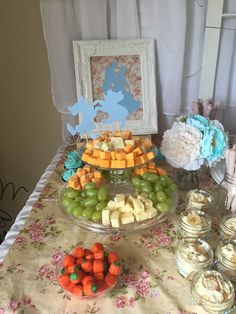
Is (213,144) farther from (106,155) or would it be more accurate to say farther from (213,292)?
(213,292)

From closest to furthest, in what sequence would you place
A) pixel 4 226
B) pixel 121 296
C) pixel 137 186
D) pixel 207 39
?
pixel 121 296 → pixel 137 186 → pixel 207 39 → pixel 4 226

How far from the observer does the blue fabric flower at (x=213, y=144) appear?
89 centimetres

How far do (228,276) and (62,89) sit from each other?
840 mm

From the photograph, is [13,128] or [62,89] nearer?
[62,89]

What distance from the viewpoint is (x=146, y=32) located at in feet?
3.70

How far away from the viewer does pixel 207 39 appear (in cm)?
108

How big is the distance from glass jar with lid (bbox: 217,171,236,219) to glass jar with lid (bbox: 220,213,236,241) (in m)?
0.09

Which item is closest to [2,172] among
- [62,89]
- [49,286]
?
[62,89]

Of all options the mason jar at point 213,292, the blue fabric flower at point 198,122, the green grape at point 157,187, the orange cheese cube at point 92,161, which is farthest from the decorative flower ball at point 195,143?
the mason jar at point 213,292

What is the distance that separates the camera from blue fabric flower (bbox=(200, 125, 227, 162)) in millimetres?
885

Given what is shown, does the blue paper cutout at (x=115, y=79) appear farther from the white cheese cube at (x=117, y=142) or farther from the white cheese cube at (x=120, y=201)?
the white cheese cube at (x=120, y=201)

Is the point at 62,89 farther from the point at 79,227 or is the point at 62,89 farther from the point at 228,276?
the point at 228,276

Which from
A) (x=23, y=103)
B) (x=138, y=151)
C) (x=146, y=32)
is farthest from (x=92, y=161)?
(x=23, y=103)

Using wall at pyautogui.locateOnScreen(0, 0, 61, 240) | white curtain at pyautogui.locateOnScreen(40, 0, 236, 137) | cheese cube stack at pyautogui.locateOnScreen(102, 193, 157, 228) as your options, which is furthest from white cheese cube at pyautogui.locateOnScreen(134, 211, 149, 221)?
wall at pyautogui.locateOnScreen(0, 0, 61, 240)
